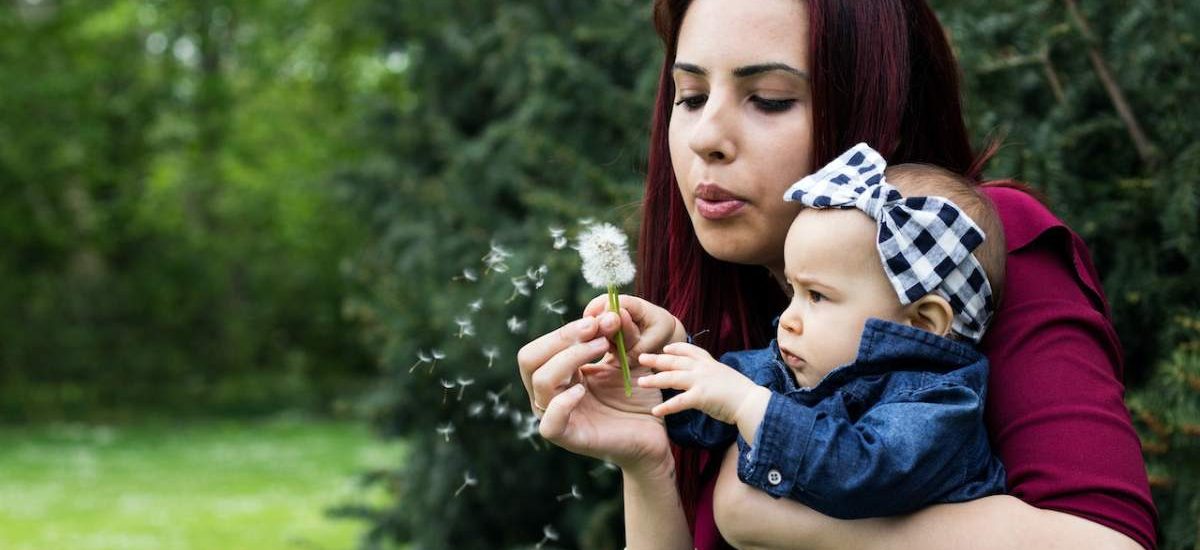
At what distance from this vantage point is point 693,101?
2.14 meters

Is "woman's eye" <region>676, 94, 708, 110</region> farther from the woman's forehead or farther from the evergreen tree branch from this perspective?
the evergreen tree branch

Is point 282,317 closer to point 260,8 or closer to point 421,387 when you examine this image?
point 260,8

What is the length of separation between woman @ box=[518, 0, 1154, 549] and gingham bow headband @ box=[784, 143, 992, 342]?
7 cm

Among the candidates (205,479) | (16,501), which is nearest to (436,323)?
(16,501)

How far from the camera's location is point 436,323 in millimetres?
4859

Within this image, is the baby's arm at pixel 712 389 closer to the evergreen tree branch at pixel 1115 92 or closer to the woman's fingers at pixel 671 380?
the woman's fingers at pixel 671 380

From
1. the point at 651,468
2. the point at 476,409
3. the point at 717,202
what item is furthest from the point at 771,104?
the point at 476,409

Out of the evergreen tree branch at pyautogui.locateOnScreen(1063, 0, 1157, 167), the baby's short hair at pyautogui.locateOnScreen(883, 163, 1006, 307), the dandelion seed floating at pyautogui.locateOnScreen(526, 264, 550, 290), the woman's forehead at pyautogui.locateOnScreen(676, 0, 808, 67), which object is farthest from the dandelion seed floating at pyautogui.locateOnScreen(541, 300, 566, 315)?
the evergreen tree branch at pyautogui.locateOnScreen(1063, 0, 1157, 167)

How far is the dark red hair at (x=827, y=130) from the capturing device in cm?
203

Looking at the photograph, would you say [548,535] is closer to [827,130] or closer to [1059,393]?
[827,130]

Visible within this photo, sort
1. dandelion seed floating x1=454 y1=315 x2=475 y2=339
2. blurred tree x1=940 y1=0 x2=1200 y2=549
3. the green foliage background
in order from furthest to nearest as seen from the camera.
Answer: the green foliage background
blurred tree x1=940 y1=0 x2=1200 y2=549
dandelion seed floating x1=454 y1=315 x2=475 y2=339

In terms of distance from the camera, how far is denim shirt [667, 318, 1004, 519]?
1.66 meters

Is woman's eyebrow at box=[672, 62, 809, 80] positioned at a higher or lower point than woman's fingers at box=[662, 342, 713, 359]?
higher

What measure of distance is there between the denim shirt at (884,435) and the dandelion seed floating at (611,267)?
23 cm
